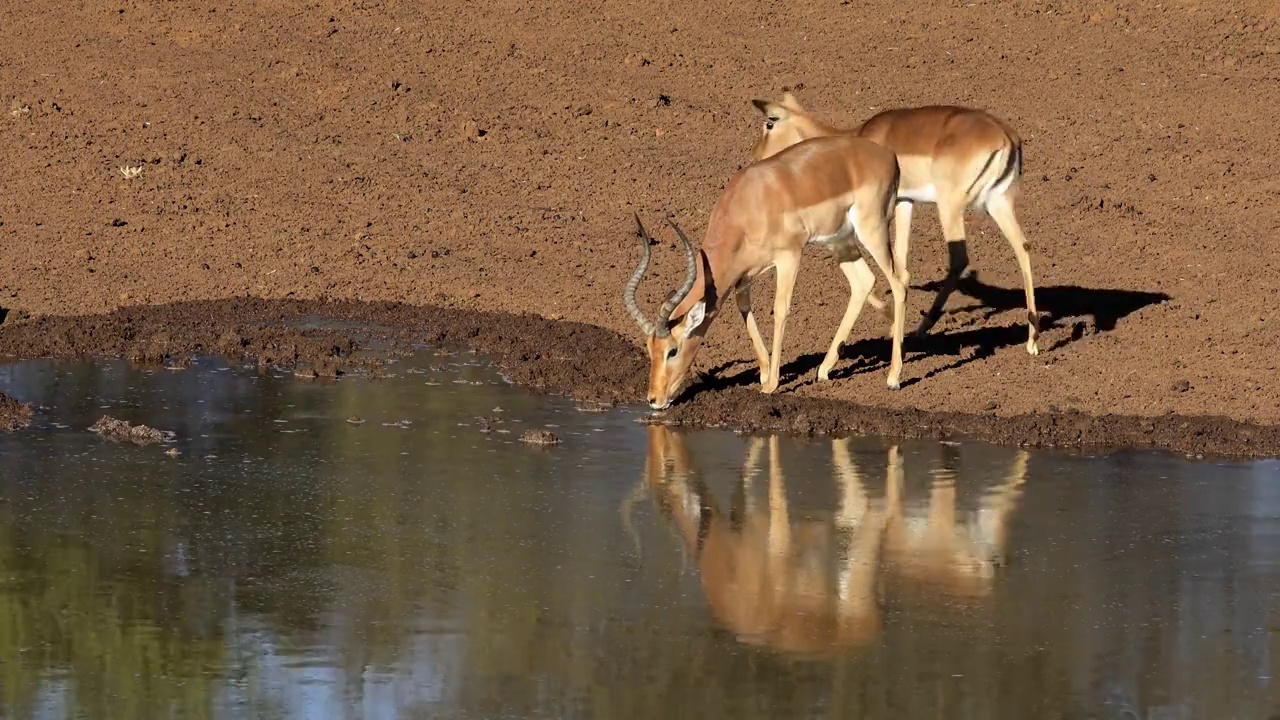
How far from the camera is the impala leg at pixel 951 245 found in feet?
45.9

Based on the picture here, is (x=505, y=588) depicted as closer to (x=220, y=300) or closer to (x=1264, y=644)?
(x=1264, y=644)

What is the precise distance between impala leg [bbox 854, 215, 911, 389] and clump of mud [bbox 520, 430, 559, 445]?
259 centimetres

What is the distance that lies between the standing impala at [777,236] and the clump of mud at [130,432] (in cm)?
293

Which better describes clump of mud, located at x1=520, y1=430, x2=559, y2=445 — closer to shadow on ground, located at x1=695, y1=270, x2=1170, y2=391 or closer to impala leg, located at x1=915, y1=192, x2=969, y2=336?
shadow on ground, located at x1=695, y1=270, x2=1170, y2=391

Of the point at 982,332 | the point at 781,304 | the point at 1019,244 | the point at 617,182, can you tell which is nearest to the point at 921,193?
the point at 1019,244

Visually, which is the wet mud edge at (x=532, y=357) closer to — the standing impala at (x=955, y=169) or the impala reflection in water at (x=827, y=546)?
the impala reflection in water at (x=827, y=546)

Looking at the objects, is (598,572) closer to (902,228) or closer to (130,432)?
(130,432)

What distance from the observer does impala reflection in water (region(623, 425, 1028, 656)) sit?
8.03 meters

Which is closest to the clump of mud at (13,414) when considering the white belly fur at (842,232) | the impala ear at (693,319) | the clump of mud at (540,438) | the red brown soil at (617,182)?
the red brown soil at (617,182)

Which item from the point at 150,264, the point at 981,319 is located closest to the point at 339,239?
the point at 150,264

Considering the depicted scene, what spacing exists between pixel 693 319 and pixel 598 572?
3.56m

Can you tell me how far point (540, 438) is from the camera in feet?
36.7

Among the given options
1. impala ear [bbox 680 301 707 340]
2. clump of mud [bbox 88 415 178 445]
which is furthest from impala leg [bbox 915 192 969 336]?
clump of mud [bbox 88 415 178 445]

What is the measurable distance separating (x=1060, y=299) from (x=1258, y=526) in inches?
233
